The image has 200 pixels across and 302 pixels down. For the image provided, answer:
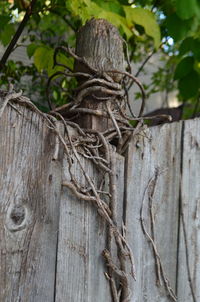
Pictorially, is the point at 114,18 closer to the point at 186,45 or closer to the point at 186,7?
the point at 186,7

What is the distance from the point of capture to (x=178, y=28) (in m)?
2.31

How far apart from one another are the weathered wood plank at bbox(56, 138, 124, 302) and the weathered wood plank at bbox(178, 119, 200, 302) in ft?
1.21

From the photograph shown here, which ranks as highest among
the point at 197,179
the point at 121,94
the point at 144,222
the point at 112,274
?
the point at 121,94

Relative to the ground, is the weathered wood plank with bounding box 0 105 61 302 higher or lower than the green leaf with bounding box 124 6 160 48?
lower

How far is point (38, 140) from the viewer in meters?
1.48

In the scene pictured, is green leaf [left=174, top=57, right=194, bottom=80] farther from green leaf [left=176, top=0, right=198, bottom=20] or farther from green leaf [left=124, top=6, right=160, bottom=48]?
green leaf [left=176, top=0, right=198, bottom=20]

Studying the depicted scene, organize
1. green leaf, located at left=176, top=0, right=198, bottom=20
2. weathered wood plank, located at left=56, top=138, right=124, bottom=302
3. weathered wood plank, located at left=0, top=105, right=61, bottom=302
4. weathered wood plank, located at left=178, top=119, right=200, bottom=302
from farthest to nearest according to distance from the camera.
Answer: green leaf, located at left=176, top=0, right=198, bottom=20 → weathered wood plank, located at left=178, top=119, right=200, bottom=302 → weathered wood plank, located at left=56, top=138, right=124, bottom=302 → weathered wood plank, located at left=0, top=105, right=61, bottom=302

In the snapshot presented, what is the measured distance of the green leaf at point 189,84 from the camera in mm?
2592

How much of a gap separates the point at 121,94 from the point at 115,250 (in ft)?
1.63

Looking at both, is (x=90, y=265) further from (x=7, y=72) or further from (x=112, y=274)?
(x=7, y=72)

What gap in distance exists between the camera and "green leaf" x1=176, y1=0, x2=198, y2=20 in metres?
2.04

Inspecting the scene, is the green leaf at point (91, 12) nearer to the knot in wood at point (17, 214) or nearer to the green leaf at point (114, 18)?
the green leaf at point (114, 18)

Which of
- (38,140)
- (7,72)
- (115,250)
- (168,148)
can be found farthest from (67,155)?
(7,72)

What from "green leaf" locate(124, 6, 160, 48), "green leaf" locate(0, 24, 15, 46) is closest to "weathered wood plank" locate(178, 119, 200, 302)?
"green leaf" locate(124, 6, 160, 48)
